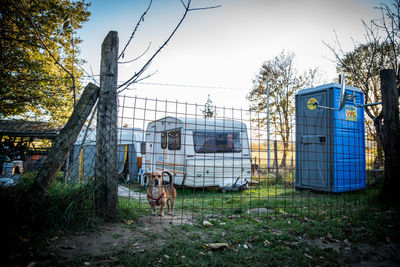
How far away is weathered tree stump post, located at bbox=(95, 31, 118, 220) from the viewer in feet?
9.10

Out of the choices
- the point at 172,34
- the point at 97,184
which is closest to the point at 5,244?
the point at 97,184

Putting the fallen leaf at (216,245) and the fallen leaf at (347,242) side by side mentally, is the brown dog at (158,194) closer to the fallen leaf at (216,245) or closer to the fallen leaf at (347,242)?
the fallen leaf at (216,245)

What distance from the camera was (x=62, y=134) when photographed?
267cm

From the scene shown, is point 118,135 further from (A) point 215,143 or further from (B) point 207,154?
(A) point 215,143

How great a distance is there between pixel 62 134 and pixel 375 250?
3.81 meters

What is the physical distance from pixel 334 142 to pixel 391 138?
1.37 metres

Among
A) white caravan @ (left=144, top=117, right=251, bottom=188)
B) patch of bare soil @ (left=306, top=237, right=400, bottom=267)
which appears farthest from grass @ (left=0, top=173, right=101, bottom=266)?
white caravan @ (left=144, top=117, right=251, bottom=188)

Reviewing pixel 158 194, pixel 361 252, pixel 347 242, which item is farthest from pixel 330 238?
pixel 158 194

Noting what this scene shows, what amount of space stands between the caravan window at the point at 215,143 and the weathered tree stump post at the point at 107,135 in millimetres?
4493

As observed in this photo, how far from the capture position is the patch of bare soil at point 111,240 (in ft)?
6.69

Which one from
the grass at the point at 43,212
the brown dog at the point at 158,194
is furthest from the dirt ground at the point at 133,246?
the brown dog at the point at 158,194

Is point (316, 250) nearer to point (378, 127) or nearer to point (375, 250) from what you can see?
point (375, 250)

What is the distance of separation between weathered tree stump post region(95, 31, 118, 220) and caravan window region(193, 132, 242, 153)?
4.49 m

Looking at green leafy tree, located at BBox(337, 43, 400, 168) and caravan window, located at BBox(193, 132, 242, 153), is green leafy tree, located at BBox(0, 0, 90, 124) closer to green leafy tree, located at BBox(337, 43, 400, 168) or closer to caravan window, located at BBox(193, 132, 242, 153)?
caravan window, located at BBox(193, 132, 242, 153)
